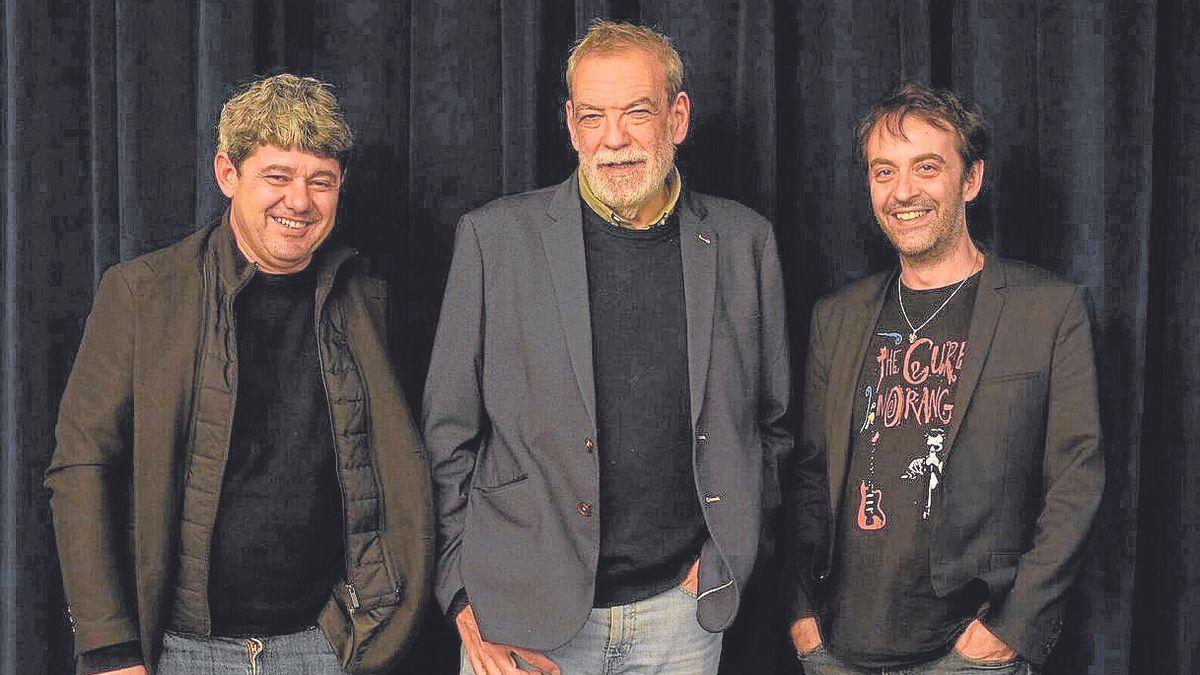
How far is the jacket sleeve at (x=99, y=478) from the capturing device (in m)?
2.01

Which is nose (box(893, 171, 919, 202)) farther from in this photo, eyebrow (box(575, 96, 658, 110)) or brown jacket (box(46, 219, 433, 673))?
brown jacket (box(46, 219, 433, 673))

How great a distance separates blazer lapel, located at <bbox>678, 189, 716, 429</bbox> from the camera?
2.21 metres

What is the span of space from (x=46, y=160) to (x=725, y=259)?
58.8 inches

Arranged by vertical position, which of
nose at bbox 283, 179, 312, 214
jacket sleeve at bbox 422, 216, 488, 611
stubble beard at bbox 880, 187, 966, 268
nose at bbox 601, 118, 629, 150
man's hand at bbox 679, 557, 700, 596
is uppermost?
nose at bbox 601, 118, 629, 150

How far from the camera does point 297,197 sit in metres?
2.11

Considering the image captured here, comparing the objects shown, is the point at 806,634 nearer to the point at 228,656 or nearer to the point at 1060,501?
the point at 1060,501

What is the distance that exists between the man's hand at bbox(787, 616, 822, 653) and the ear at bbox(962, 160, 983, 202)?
0.81 metres

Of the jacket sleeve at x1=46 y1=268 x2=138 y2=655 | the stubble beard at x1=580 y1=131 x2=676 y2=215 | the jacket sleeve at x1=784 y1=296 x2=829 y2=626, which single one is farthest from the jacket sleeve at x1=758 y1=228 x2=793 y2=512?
the jacket sleeve at x1=46 y1=268 x2=138 y2=655

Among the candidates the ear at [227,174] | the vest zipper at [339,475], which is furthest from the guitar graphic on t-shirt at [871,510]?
the ear at [227,174]

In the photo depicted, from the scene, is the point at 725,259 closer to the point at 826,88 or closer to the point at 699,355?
the point at 699,355

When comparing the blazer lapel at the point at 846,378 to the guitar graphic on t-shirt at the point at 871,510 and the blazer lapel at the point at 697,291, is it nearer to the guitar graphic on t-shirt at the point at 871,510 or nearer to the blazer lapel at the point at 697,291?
the guitar graphic on t-shirt at the point at 871,510

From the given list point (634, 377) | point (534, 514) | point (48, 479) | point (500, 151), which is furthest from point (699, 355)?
point (48, 479)

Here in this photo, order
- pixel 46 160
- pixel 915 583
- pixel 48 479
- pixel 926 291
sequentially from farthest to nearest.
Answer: pixel 46 160
pixel 926 291
pixel 915 583
pixel 48 479

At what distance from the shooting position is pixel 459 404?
2201mm
